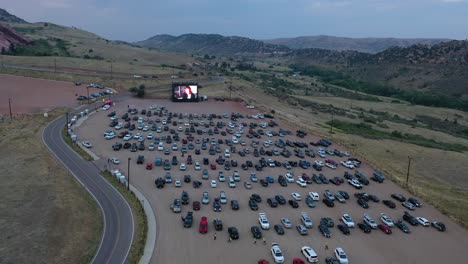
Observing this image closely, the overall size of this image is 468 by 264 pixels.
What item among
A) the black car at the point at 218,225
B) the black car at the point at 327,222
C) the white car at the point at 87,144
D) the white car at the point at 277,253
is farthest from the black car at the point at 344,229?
the white car at the point at 87,144

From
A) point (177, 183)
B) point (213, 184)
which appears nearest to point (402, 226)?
point (213, 184)

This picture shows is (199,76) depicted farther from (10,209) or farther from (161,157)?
(10,209)

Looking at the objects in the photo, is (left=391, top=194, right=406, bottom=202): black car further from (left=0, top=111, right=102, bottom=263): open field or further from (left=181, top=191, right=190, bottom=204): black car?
(left=0, top=111, right=102, bottom=263): open field

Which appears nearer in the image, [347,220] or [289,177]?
[347,220]

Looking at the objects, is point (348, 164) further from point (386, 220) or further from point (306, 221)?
point (306, 221)

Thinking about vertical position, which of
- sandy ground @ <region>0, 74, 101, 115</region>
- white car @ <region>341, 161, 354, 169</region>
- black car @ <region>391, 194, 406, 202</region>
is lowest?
black car @ <region>391, 194, 406, 202</region>

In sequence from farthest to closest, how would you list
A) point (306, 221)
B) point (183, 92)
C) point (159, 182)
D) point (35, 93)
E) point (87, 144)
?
1. point (35, 93)
2. point (183, 92)
3. point (87, 144)
4. point (159, 182)
5. point (306, 221)

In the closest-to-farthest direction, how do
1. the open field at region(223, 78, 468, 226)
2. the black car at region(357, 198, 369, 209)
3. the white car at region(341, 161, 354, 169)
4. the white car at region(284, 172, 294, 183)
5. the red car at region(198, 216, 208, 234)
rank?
the red car at region(198, 216, 208, 234), the black car at region(357, 198, 369, 209), the open field at region(223, 78, 468, 226), the white car at region(284, 172, 294, 183), the white car at region(341, 161, 354, 169)

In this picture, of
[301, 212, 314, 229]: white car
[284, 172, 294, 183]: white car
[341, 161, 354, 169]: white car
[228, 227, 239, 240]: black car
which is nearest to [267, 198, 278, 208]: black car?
[301, 212, 314, 229]: white car
